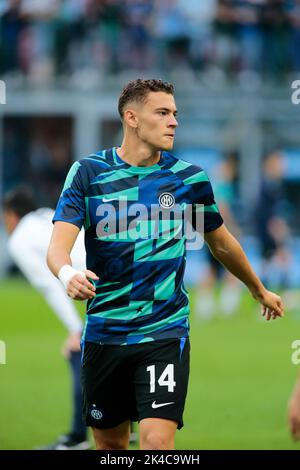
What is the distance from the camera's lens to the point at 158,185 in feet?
20.8

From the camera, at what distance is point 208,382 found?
41.8 feet

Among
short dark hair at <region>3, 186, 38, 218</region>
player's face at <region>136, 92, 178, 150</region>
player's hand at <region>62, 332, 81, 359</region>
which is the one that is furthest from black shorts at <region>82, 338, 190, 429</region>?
short dark hair at <region>3, 186, 38, 218</region>

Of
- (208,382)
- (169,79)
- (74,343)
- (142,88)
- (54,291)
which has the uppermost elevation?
(142,88)

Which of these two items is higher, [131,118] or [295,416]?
[131,118]

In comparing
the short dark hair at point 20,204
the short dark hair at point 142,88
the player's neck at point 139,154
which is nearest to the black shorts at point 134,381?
the player's neck at point 139,154

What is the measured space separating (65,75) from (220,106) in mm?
4149

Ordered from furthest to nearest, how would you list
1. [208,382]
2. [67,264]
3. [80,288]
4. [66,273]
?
[208,382] → [67,264] → [66,273] → [80,288]

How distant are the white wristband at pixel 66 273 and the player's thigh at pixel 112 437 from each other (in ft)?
3.96

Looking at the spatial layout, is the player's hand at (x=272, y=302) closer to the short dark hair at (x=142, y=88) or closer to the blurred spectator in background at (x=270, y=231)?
the short dark hair at (x=142, y=88)

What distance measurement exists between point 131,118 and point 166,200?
54cm

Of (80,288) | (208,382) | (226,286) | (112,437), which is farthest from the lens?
(226,286)

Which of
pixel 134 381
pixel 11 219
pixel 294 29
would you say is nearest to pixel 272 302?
pixel 134 381

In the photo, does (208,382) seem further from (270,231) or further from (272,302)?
(270,231)

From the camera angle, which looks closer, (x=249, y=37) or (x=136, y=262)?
(x=136, y=262)
